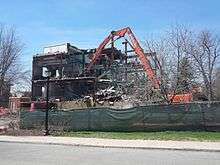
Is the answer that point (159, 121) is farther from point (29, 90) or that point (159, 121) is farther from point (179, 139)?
point (29, 90)

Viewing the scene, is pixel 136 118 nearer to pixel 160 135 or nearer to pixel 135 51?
pixel 160 135

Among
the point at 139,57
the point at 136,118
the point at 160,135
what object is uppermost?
the point at 139,57

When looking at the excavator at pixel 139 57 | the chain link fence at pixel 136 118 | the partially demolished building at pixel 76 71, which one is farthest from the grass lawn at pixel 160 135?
the partially demolished building at pixel 76 71

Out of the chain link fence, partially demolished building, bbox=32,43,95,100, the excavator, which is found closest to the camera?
the chain link fence

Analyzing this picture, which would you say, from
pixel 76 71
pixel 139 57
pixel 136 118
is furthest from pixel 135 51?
pixel 136 118

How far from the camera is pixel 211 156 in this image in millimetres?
16453

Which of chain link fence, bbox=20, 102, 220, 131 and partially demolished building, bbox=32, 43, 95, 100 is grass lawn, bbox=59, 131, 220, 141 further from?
partially demolished building, bbox=32, 43, 95, 100

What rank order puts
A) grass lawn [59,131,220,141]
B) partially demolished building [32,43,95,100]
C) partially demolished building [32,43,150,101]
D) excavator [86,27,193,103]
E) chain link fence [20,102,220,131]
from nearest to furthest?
1. grass lawn [59,131,220,141]
2. chain link fence [20,102,220,131]
3. excavator [86,27,193,103]
4. partially demolished building [32,43,150,101]
5. partially demolished building [32,43,95,100]

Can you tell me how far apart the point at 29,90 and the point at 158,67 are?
4889cm

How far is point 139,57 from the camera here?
50031 millimetres

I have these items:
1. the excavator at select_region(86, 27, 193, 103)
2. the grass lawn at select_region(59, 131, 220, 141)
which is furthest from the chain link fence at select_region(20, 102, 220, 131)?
the excavator at select_region(86, 27, 193, 103)

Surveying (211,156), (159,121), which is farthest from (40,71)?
(211,156)

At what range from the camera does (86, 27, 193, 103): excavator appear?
40500mm

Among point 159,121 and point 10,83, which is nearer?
point 159,121
